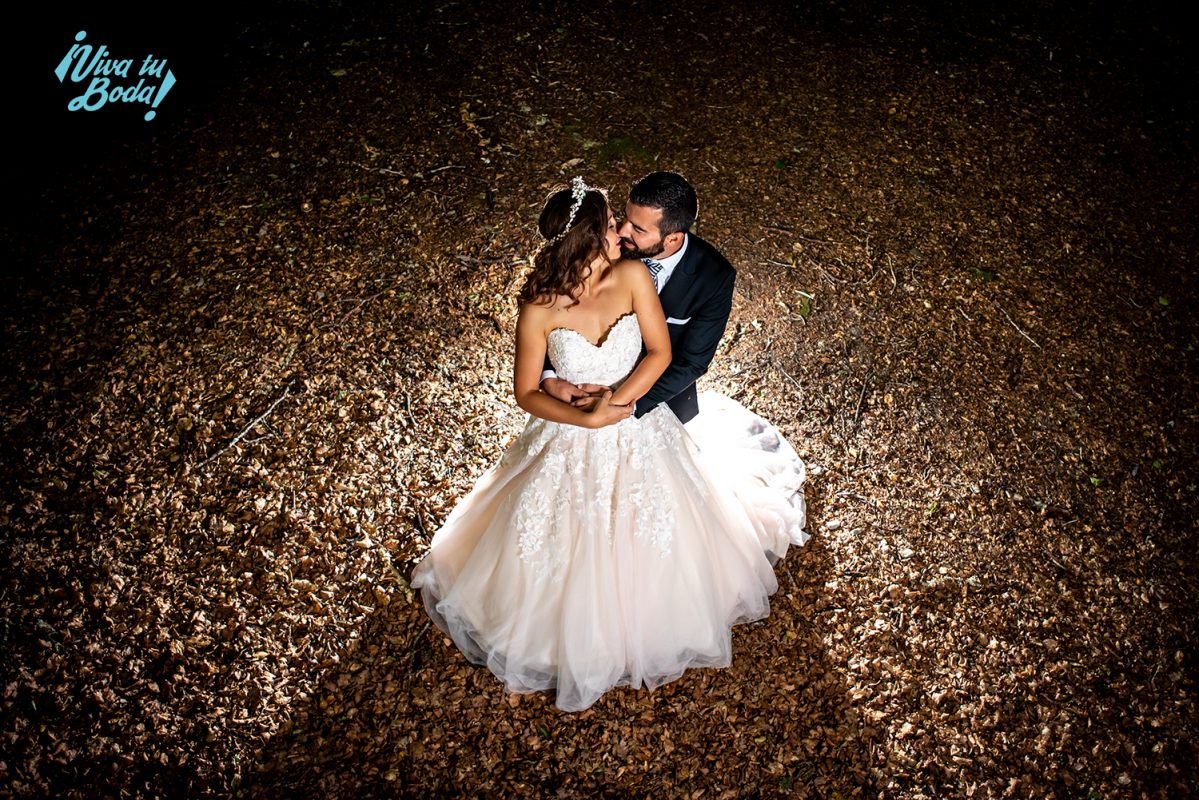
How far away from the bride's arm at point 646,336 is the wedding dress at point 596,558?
67 mm

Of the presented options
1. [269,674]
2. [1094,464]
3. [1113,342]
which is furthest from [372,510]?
[1113,342]

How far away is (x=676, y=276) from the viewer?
3361 millimetres

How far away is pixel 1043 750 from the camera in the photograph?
3461 millimetres

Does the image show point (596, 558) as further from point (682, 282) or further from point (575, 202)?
point (575, 202)

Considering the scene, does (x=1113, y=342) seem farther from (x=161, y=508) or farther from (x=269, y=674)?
(x=161, y=508)

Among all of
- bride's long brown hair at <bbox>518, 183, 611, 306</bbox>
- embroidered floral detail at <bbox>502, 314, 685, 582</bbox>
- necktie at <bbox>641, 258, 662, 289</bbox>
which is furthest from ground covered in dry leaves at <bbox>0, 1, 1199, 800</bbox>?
bride's long brown hair at <bbox>518, 183, 611, 306</bbox>

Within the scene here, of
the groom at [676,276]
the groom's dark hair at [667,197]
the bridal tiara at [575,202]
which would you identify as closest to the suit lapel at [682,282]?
the groom at [676,276]

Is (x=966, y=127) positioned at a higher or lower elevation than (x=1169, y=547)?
higher

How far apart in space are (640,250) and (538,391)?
0.78 meters

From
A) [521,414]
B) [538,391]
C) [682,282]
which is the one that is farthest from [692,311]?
[521,414]

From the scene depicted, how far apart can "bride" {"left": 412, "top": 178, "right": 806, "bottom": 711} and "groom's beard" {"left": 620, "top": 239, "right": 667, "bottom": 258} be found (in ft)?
1.03

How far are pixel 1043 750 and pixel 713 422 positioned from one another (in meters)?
2.31

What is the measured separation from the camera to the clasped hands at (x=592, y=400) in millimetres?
2889

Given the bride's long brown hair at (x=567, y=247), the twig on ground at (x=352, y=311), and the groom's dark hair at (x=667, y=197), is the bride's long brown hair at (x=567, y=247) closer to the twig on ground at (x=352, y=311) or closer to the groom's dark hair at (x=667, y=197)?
the groom's dark hair at (x=667, y=197)
